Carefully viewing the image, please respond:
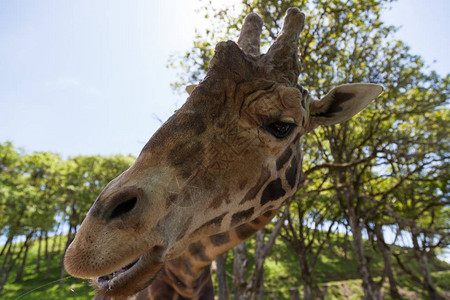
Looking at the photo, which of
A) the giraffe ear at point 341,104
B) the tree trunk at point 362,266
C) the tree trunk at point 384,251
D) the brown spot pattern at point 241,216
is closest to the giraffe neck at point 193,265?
the brown spot pattern at point 241,216

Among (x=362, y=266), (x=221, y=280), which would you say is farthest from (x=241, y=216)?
(x=221, y=280)

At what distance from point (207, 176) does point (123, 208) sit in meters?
0.56

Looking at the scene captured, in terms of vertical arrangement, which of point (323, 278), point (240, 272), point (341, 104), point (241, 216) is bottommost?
point (323, 278)

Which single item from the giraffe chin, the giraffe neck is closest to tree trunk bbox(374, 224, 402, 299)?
the giraffe neck

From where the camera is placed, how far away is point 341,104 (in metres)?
2.82

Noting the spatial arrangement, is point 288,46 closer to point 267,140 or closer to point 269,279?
point 267,140

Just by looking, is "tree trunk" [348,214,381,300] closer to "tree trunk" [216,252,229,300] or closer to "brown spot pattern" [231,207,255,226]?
"tree trunk" [216,252,229,300]

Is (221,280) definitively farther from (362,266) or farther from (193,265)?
(193,265)

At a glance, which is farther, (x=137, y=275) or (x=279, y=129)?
(x=279, y=129)

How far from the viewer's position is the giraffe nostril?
4.74ft

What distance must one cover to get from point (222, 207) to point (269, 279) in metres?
23.3

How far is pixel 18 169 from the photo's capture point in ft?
76.6

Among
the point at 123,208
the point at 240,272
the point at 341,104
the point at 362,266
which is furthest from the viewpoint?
the point at 362,266

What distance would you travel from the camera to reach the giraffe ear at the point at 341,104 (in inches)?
106
